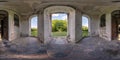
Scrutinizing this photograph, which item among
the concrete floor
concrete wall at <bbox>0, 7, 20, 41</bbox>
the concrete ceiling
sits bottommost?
the concrete floor

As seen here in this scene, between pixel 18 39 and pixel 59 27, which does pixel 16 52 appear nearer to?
pixel 18 39

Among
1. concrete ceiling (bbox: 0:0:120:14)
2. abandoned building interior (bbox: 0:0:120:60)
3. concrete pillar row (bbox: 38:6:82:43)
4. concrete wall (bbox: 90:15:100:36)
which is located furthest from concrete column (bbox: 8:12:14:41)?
concrete wall (bbox: 90:15:100:36)

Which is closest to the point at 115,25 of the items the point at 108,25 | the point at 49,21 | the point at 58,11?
the point at 108,25

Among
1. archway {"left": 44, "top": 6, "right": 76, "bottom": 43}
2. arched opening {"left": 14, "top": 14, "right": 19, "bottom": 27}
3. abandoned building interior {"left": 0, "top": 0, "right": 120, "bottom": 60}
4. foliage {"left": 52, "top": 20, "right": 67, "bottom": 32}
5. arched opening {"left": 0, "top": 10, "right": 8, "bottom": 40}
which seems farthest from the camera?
foliage {"left": 52, "top": 20, "right": 67, "bottom": 32}

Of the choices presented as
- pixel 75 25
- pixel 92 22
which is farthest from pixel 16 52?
pixel 92 22

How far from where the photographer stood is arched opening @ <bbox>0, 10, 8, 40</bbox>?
13.8 m

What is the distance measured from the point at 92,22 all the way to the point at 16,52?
250 inches

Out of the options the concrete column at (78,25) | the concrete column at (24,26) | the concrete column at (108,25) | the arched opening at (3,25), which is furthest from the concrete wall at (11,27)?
the concrete column at (108,25)

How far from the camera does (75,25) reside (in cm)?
1340

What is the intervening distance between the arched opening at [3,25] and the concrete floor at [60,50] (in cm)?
73

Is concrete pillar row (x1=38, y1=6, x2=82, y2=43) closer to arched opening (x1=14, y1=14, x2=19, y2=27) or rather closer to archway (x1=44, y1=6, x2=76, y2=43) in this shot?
archway (x1=44, y1=6, x2=76, y2=43)

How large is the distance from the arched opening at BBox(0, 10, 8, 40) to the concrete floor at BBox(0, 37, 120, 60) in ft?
2.39

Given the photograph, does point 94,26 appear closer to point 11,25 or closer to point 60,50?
point 60,50

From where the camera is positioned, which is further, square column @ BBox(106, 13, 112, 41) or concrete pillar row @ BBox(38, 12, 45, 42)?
square column @ BBox(106, 13, 112, 41)
